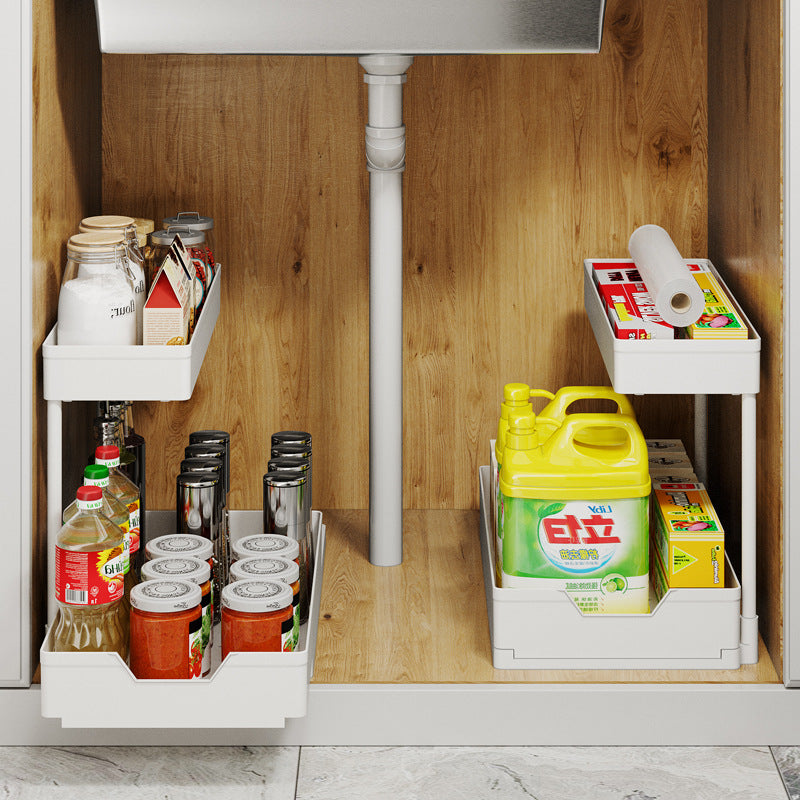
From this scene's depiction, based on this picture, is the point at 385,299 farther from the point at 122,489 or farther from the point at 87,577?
the point at 87,577

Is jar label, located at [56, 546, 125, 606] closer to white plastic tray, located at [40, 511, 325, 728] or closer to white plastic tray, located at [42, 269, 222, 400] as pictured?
white plastic tray, located at [40, 511, 325, 728]

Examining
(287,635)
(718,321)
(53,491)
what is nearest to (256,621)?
(287,635)

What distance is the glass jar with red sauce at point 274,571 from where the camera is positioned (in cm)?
170

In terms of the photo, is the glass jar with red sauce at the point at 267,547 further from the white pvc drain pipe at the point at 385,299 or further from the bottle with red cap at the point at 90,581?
the white pvc drain pipe at the point at 385,299

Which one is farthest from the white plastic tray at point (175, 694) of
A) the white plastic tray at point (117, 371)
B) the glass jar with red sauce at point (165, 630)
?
the white plastic tray at point (117, 371)

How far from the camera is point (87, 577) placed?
1563mm

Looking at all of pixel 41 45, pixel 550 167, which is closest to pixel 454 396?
pixel 550 167

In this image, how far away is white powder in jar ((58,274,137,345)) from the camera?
1684 mm

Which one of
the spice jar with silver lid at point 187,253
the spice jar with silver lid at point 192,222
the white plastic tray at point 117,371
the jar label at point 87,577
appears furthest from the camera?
the spice jar with silver lid at point 192,222

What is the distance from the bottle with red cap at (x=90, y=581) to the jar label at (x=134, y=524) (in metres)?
0.13

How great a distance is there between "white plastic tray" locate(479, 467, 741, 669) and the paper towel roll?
41cm

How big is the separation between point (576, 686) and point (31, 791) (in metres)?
0.76

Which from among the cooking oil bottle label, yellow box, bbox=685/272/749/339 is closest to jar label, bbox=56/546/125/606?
the cooking oil bottle label

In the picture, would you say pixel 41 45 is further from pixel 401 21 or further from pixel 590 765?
pixel 590 765
